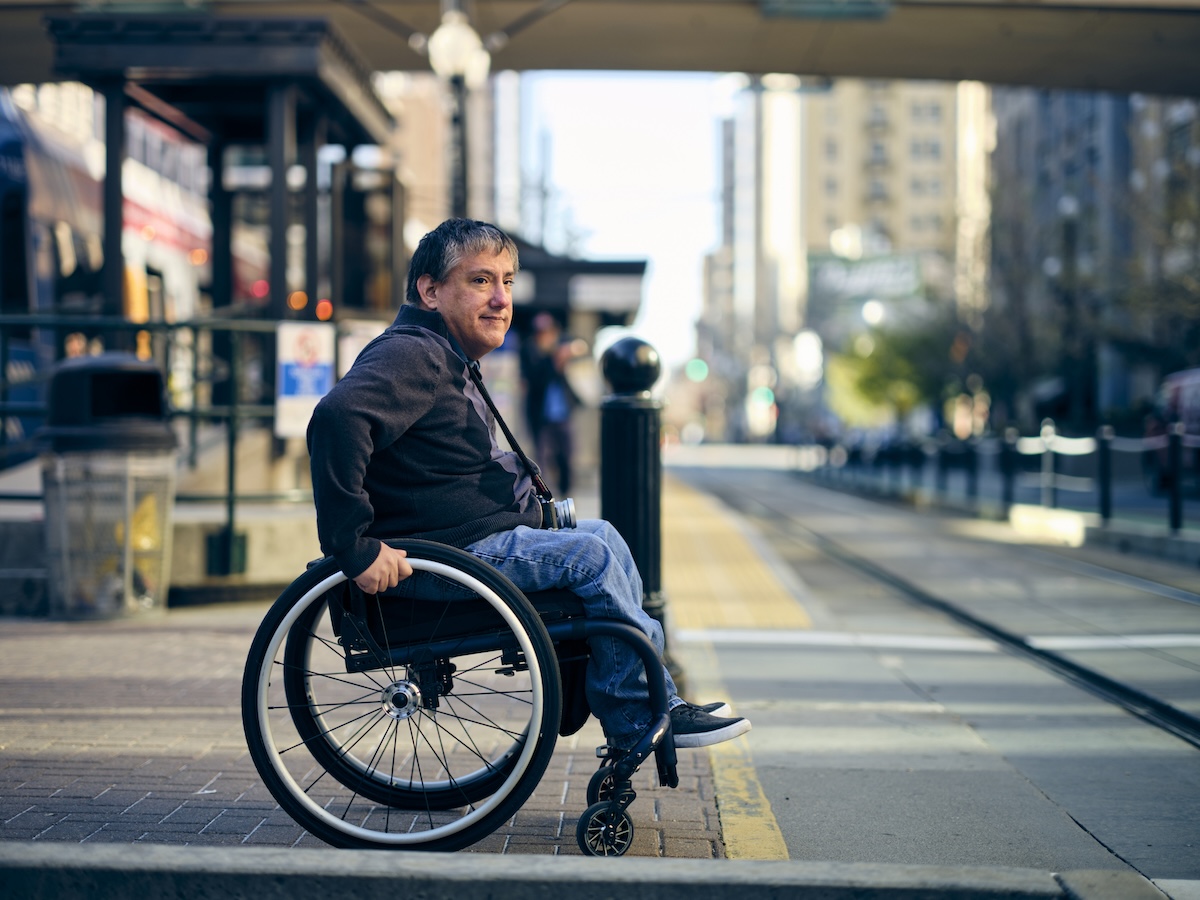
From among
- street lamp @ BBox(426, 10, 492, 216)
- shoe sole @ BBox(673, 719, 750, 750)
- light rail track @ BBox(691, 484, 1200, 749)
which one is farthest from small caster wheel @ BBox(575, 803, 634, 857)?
street lamp @ BBox(426, 10, 492, 216)

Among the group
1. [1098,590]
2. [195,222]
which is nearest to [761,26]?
[195,222]

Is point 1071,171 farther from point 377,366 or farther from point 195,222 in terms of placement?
point 377,366

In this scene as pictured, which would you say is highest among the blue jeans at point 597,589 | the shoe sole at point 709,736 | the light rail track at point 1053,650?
the blue jeans at point 597,589

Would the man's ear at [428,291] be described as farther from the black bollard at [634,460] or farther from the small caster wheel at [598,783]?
the black bollard at [634,460]

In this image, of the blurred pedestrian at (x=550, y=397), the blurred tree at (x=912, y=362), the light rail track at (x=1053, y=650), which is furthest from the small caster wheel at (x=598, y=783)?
the blurred tree at (x=912, y=362)

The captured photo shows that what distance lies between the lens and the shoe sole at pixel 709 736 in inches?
129

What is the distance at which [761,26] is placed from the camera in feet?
55.2

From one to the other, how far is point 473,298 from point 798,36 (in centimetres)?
1482

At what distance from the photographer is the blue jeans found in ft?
10.6

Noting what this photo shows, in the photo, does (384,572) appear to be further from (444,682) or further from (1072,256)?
(1072,256)

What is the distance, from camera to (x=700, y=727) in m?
3.30

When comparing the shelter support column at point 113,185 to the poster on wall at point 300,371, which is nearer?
the poster on wall at point 300,371

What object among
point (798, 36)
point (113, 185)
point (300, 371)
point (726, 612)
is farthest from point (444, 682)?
point (798, 36)

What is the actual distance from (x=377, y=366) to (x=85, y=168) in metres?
12.8
